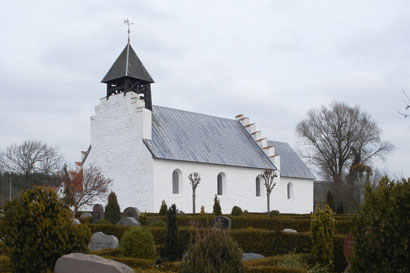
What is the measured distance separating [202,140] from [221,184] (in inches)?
115

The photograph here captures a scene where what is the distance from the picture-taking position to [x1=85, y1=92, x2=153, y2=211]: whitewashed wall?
78.4 ft

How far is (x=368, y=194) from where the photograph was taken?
574cm

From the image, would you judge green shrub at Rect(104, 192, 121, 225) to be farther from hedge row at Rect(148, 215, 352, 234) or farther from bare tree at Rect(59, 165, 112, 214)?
bare tree at Rect(59, 165, 112, 214)

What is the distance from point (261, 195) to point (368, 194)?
2475cm

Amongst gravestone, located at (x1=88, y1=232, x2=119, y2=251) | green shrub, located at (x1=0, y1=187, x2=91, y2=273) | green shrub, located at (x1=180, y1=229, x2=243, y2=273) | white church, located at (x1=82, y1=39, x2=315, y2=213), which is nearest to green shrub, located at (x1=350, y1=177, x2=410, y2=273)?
green shrub, located at (x1=180, y1=229, x2=243, y2=273)

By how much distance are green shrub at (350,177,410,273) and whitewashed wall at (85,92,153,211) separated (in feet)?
60.8

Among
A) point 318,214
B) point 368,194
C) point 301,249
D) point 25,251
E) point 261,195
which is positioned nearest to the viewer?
point 368,194

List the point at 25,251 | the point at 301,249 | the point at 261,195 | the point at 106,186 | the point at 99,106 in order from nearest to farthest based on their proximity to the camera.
Answer: the point at 25,251 < the point at 301,249 < the point at 106,186 < the point at 99,106 < the point at 261,195

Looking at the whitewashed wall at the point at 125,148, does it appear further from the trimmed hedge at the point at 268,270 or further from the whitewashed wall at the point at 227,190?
the trimmed hedge at the point at 268,270

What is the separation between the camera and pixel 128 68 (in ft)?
82.1

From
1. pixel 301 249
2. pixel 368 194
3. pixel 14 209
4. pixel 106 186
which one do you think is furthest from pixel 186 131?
pixel 368 194

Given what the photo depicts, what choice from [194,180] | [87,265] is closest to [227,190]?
[194,180]

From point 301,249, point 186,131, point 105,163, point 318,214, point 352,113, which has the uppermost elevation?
point 352,113

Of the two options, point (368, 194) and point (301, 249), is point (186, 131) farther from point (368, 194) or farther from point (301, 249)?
point (368, 194)
